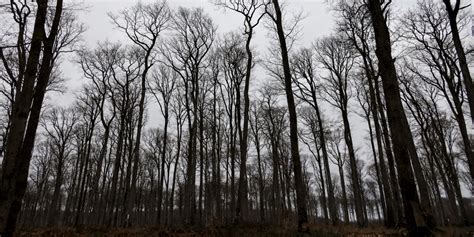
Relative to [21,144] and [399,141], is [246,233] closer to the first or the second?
[399,141]

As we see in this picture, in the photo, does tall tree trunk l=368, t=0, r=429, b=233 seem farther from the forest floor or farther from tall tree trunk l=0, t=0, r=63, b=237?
tall tree trunk l=0, t=0, r=63, b=237

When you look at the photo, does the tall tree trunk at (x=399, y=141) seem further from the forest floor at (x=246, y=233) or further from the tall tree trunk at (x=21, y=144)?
the tall tree trunk at (x=21, y=144)

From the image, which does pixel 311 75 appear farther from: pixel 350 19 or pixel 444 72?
pixel 444 72

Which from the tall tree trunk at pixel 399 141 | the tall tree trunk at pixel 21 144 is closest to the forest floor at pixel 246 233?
the tall tree trunk at pixel 399 141

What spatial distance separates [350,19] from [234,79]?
Result: 831 centimetres

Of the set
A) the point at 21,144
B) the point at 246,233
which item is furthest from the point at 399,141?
the point at 21,144

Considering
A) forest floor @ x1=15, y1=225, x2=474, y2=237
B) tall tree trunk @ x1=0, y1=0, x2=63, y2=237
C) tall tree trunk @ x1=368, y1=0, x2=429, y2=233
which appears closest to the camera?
tall tree trunk @ x1=368, y1=0, x2=429, y2=233

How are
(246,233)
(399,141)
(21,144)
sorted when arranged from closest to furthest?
1. (399,141)
2. (21,144)
3. (246,233)

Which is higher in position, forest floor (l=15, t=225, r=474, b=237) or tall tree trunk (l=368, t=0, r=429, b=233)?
tall tree trunk (l=368, t=0, r=429, b=233)

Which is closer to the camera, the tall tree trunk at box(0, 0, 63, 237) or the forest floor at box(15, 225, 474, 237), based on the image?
the tall tree trunk at box(0, 0, 63, 237)

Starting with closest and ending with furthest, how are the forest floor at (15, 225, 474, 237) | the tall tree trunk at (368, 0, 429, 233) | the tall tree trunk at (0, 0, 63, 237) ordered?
the tall tree trunk at (368, 0, 429, 233), the tall tree trunk at (0, 0, 63, 237), the forest floor at (15, 225, 474, 237)

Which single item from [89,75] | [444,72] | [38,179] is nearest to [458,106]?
[444,72]

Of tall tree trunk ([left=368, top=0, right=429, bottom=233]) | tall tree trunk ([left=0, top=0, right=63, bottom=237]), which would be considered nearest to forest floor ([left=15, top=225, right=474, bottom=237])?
tall tree trunk ([left=368, top=0, right=429, bottom=233])

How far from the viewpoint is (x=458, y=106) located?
14773mm
